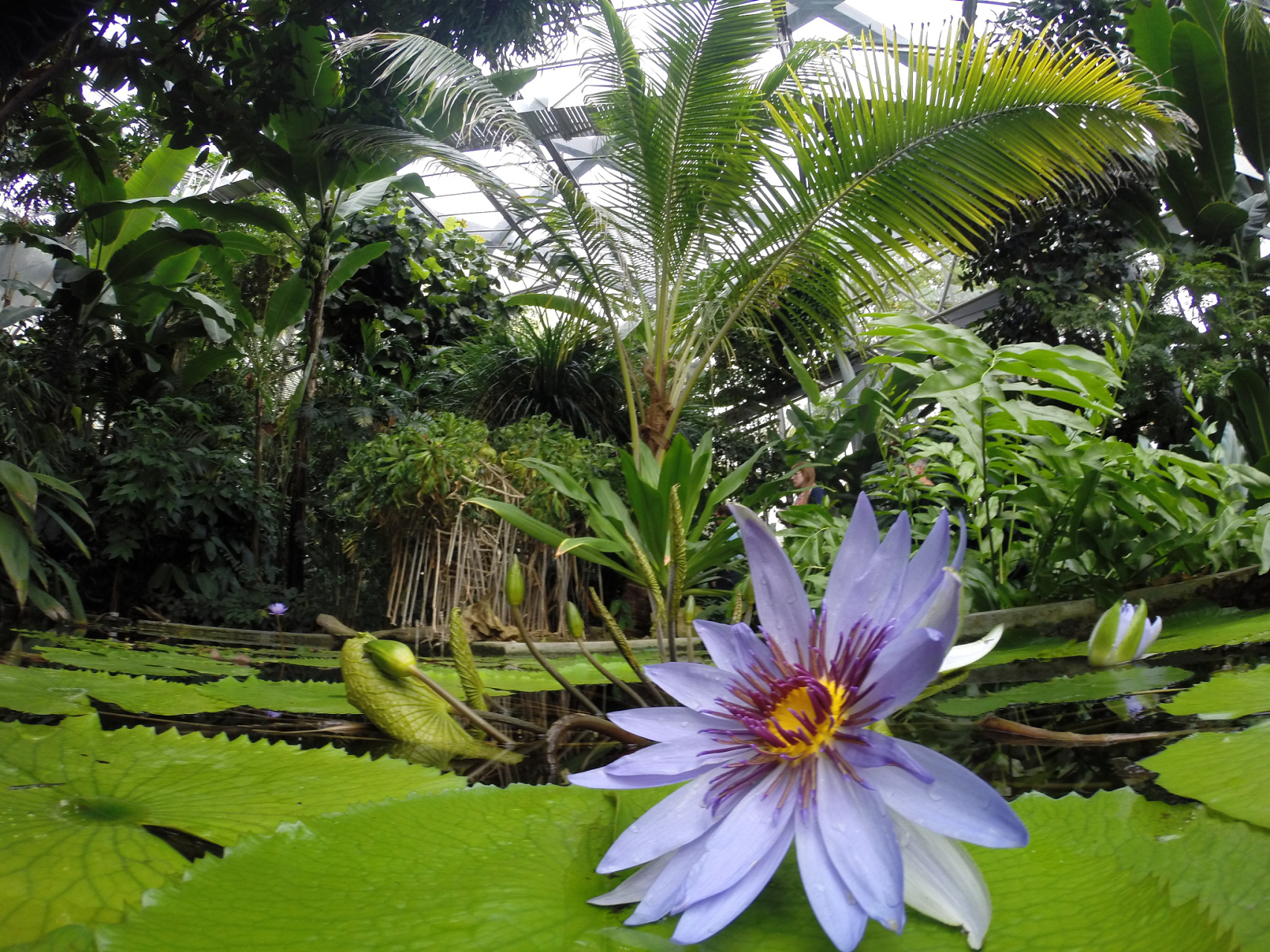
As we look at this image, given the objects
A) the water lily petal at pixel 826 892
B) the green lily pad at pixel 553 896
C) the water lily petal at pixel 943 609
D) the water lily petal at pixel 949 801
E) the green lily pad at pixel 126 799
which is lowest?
the green lily pad at pixel 126 799

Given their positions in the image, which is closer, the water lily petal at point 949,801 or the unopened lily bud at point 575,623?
the water lily petal at point 949,801

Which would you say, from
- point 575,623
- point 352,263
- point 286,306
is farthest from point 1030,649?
point 286,306

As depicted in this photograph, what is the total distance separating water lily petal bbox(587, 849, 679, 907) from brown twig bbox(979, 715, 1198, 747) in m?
0.30

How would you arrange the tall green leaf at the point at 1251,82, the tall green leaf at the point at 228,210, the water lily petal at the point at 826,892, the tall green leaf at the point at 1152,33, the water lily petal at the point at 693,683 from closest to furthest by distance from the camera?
the water lily petal at the point at 826,892 < the water lily petal at the point at 693,683 < the tall green leaf at the point at 228,210 < the tall green leaf at the point at 1251,82 < the tall green leaf at the point at 1152,33

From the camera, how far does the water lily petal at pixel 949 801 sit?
9.0 inches

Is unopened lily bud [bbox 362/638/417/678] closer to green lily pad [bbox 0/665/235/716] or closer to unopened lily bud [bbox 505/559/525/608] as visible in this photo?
unopened lily bud [bbox 505/559/525/608]

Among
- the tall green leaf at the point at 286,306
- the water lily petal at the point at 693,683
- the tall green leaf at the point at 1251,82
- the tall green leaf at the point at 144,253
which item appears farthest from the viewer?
the tall green leaf at the point at 1251,82

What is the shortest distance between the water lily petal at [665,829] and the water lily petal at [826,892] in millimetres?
36

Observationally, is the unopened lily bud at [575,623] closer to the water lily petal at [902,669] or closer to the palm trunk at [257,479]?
the water lily petal at [902,669]

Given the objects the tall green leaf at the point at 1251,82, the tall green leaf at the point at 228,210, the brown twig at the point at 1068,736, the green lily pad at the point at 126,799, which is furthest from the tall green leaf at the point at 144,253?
the tall green leaf at the point at 1251,82

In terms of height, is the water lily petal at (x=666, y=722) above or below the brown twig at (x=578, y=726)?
above

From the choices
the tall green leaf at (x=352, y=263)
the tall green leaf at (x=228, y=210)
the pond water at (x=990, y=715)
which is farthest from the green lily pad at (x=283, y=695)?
the tall green leaf at (x=352, y=263)

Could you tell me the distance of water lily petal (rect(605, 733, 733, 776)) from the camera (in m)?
0.30

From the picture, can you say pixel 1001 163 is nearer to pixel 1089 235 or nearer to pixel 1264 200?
pixel 1089 235
